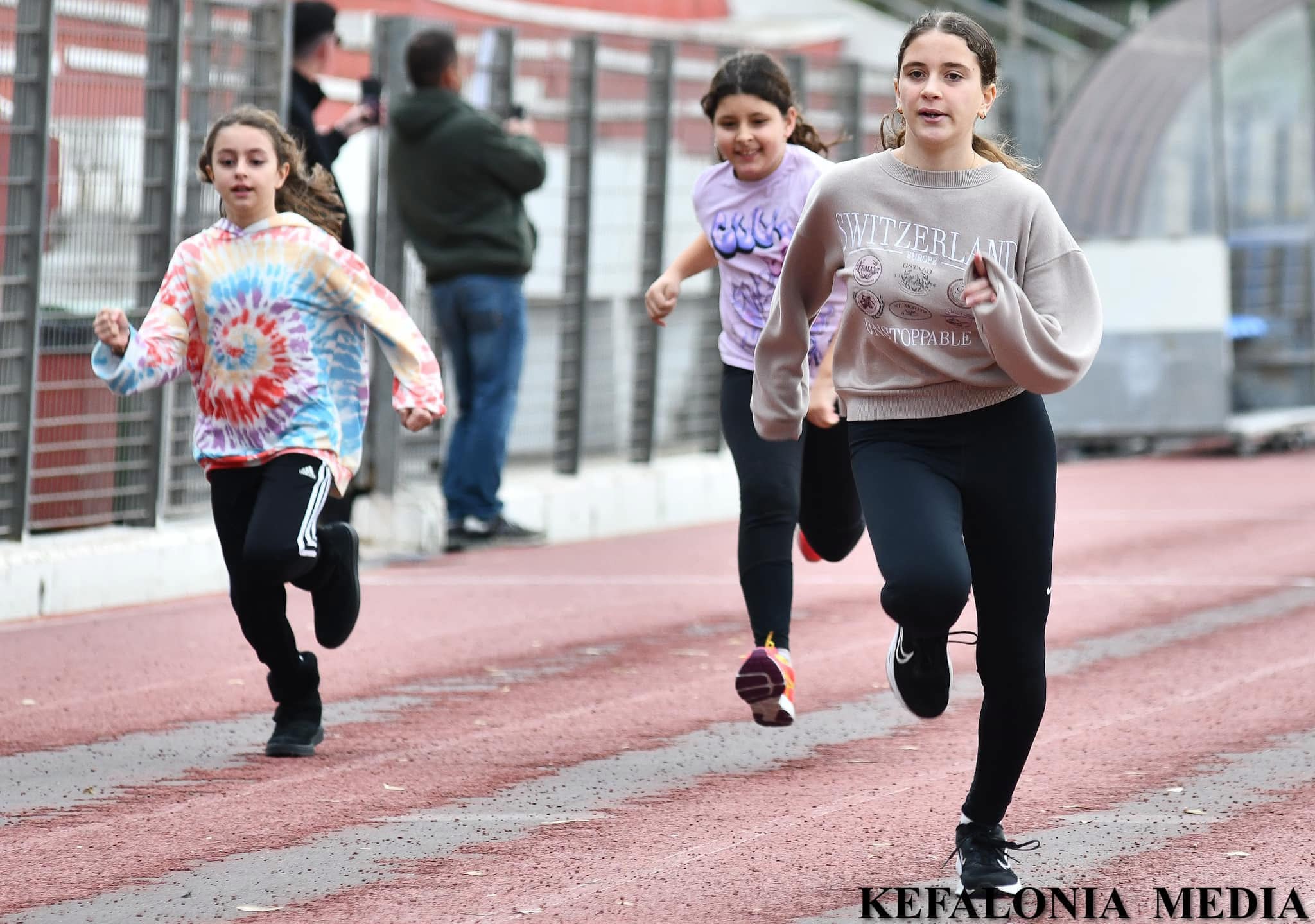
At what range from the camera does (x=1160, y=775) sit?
6168 mm

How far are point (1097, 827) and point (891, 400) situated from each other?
4.34 feet

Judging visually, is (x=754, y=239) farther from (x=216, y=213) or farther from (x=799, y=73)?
(x=799, y=73)

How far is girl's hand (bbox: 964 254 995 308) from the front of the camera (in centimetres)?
448

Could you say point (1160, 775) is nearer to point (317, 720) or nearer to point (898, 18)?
point (317, 720)

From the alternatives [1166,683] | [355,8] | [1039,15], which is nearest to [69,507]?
[1166,683]

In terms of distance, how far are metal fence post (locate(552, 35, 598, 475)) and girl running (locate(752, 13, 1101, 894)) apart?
806cm

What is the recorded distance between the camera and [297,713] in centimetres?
666

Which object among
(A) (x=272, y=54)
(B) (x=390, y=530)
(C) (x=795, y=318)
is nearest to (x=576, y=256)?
(B) (x=390, y=530)

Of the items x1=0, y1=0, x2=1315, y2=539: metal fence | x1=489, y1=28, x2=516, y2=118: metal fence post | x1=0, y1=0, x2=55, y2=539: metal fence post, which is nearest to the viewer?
x1=0, y1=0, x2=55, y2=539: metal fence post

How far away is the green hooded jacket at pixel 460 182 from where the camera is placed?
11.3 meters

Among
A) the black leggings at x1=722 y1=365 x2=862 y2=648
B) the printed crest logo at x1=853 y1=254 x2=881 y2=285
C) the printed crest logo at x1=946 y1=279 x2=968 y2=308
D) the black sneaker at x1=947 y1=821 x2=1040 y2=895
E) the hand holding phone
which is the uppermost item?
the hand holding phone

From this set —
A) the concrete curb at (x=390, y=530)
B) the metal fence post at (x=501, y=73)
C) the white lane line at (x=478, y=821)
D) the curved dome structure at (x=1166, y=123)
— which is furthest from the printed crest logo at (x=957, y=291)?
the curved dome structure at (x=1166, y=123)

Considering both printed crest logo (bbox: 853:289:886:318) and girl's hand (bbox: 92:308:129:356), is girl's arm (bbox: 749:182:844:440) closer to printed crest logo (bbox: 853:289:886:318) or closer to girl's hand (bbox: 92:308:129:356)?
printed crest logo (bbox: 853:289:886:318)

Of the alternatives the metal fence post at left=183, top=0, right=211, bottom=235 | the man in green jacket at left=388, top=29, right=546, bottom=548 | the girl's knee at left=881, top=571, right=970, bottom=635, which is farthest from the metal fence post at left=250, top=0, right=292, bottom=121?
the girl's knee at left=881, top=571, right=970, bottom=635
